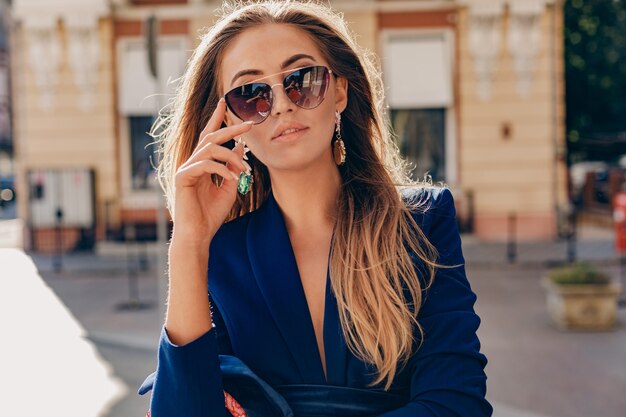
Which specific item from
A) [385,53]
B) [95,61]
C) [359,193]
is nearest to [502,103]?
[385,53]

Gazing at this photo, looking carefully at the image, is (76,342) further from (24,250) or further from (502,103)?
(502,103)

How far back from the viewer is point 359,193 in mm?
2125

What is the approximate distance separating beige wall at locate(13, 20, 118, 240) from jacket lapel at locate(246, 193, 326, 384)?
55.4 ft

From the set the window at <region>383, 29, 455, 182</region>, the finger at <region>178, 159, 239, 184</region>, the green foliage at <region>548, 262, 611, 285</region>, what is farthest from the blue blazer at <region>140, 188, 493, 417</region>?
the window at <region>383, 29, 455, 182</region>

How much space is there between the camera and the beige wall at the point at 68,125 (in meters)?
18.2

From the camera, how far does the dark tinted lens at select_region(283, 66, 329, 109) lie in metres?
1.98

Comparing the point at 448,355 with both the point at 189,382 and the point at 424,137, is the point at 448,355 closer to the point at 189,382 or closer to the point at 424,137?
the point at 189,382

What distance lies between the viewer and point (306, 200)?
6.84 feet

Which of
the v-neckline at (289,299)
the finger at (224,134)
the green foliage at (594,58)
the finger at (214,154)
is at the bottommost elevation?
the v-neckline at (289,299)

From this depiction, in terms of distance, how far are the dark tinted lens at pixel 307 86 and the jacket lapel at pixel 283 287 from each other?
29 cm

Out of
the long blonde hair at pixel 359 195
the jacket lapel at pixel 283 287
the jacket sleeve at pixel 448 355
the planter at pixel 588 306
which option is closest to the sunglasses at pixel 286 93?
the long blonde hair at pixel 359 195

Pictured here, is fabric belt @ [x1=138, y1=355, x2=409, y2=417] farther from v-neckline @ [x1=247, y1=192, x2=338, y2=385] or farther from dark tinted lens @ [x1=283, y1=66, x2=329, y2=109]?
dark tinted lens @ [x1=283, y1=66, x2=329, y2=109]

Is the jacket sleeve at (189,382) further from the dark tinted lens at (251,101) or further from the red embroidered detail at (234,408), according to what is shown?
the dark tinted lens at (251,101)

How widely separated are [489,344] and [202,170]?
282 inches
